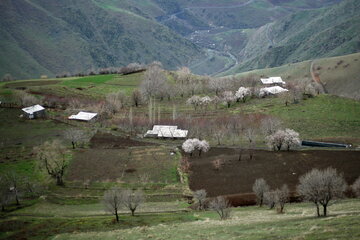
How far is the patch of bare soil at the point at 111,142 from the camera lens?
97.0m

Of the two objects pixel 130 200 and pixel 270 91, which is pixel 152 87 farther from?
pixel 130 200

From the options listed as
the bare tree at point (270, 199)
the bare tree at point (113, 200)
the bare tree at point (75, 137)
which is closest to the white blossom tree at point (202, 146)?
the bare tree at point (270, 199)

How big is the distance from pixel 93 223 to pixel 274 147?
1910 inches

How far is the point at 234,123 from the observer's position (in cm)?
11088

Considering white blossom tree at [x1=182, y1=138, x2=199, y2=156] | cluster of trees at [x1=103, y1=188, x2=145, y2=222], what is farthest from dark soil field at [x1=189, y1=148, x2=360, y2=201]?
cluster of trees at [x1=103, y1=188, x2=145, y2=222]

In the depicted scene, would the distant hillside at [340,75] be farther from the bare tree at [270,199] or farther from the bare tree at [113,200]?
the bare tree at [113,200]

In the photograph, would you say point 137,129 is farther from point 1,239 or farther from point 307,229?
point 307,229

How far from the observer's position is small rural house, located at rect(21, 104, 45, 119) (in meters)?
121

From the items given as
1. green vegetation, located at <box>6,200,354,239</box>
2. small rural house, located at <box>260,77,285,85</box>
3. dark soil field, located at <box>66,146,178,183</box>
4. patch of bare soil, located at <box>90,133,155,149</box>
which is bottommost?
green vegetation, located at <box>6,200,354,239</box>

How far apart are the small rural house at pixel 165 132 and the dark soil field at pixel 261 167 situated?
50.0 feet

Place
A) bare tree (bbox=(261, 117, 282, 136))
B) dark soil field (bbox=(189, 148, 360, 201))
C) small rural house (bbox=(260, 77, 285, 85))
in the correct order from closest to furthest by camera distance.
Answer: dark soil field (bbox=(189, 148, 360, 201)) → bare tree (bbox=(261, 117, 282, 136)) → small rural house (bbox=(260, 77, 285, 85))

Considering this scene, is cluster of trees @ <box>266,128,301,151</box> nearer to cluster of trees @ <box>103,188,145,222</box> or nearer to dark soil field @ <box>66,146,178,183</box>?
dark soil field @ <box>66,146,178,183</box>

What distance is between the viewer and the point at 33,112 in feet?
398

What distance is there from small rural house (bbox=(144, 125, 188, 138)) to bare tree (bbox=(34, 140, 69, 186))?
25455 millimetres
